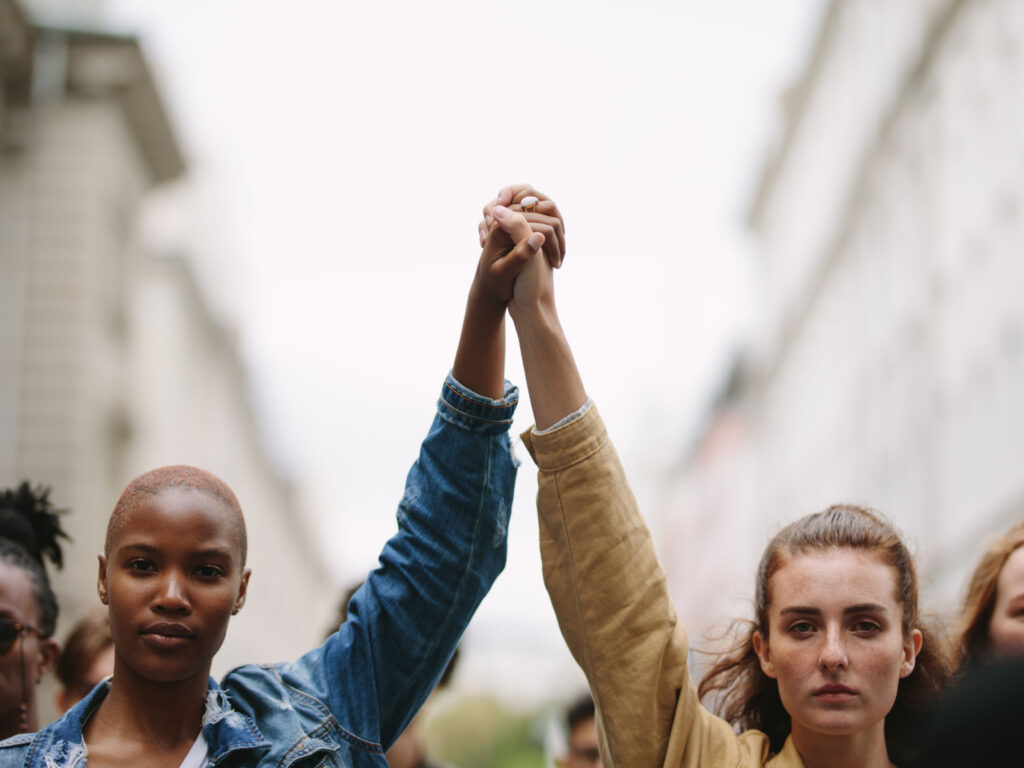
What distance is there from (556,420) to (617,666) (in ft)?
1.52

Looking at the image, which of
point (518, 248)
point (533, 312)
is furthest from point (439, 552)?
point (518, 248)

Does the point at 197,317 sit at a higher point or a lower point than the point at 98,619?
higher

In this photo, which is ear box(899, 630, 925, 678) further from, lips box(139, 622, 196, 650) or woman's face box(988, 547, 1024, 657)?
lips box(139, 622, 196, 650)

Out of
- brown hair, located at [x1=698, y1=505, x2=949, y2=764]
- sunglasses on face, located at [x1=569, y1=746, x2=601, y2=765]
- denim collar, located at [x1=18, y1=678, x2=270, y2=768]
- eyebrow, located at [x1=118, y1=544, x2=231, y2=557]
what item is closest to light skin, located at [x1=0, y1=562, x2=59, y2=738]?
denim collar, located at [x1=18, y1=678, x2=270, y2=768]

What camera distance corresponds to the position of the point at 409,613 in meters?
2.64

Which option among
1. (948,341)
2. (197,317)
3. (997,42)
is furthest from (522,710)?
(997,42)

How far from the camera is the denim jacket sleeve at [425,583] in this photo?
8.68 ft

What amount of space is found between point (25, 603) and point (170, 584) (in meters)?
0.88

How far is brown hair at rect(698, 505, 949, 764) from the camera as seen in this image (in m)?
2.79

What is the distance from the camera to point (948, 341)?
22.1 metres

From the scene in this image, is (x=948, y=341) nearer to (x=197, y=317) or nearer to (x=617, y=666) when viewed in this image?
(x=617, y=666)

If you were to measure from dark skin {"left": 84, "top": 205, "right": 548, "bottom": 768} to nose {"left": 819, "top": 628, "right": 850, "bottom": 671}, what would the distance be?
1058mm

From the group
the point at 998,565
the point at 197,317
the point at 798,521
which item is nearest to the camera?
the point at 798,521

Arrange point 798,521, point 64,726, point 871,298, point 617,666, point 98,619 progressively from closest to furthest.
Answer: point 64,726 < point 617,666 < point 798,521 < point 98,619 < point 871,298
